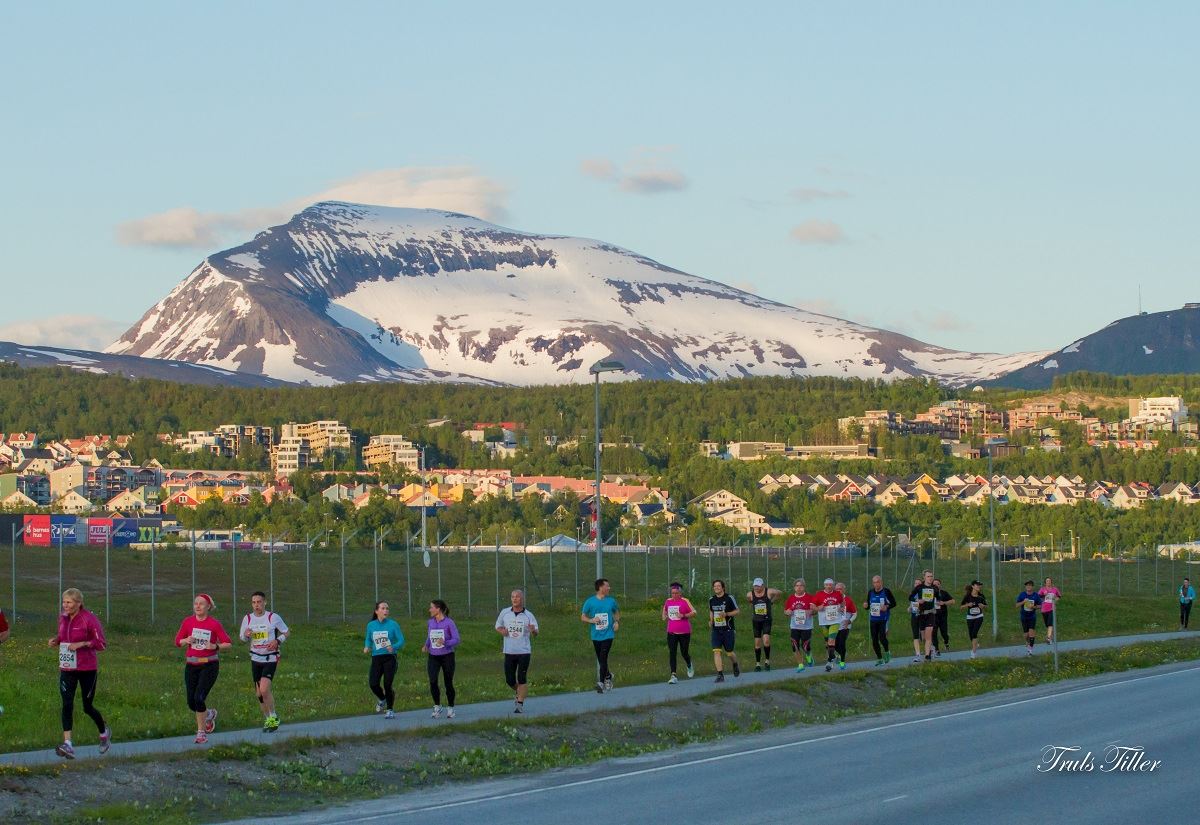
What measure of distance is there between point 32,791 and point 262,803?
1989mm

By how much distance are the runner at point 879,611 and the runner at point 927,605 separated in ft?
2.90

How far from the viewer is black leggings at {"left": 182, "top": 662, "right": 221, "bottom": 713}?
69.1 ft

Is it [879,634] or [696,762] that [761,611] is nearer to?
[879,634]

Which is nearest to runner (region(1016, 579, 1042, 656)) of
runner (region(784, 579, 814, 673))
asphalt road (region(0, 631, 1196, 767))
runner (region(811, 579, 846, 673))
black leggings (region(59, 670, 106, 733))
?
asphalt road (region(0, 631, 1196, 767))

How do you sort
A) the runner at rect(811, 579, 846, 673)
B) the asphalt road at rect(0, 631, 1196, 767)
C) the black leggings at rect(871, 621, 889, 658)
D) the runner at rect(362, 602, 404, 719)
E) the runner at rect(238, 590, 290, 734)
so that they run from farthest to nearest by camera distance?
the black leggings at rect(871, 621, 889, 658), the runner at rect(811, 579, 846, 673), the runner at rect(362, 602, 404, 719), the runner at rect(238, 590, 290, 734), the asphalt road at rect(0, 631, 1196, 767)

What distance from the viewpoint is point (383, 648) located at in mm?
24422

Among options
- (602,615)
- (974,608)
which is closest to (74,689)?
(602,615)

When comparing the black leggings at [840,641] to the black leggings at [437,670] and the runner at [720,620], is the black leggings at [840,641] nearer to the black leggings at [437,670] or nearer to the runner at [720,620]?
the runner at [720,620]

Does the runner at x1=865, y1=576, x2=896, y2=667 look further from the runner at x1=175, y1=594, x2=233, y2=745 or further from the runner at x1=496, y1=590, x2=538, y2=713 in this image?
the runner at x1=175, y1=594, x2=233, y2=745

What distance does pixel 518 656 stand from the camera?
25.2 m

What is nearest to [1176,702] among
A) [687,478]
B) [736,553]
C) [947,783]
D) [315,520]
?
[947,783]

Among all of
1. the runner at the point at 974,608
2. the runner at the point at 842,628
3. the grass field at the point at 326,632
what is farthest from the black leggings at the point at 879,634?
the runner at the point at 974,608

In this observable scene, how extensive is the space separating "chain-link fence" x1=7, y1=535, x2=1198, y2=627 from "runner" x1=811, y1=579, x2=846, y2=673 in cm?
1195

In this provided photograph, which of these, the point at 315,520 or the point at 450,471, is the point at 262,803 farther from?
the point at 450,471
